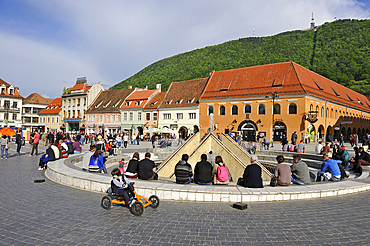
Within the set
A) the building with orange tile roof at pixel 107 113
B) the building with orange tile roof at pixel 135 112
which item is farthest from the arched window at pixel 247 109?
the building with orange tile roof at pixel 107 113

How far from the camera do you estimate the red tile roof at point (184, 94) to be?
151 ft

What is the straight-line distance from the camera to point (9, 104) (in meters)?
63.2

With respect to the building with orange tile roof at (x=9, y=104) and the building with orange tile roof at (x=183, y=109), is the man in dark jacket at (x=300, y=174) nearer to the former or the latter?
the building with orange tile roof at (x=183, y=109)

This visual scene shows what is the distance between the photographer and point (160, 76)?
289ft

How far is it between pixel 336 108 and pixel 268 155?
1210 inches

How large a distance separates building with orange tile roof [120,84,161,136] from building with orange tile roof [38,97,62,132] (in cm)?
2234

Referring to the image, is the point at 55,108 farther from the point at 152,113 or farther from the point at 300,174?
the point at 300,174

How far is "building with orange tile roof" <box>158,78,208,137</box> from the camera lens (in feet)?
147

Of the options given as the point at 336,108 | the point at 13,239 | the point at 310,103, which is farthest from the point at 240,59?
the point at 13,239

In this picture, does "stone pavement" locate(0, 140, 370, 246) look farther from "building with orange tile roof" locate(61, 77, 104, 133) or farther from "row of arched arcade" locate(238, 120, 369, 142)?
"building with orange tile roof" locate(61, 77, 104, 133)

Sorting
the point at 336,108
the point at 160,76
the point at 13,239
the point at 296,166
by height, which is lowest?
the point at 13,239

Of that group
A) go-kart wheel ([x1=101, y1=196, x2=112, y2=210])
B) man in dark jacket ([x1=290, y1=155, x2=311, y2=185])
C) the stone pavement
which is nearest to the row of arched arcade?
man in dark jacket ([x1=290, y1=155, x2=311, y2=185])

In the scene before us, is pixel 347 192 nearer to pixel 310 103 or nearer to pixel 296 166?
pixel 296 166

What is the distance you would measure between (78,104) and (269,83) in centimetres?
4446
